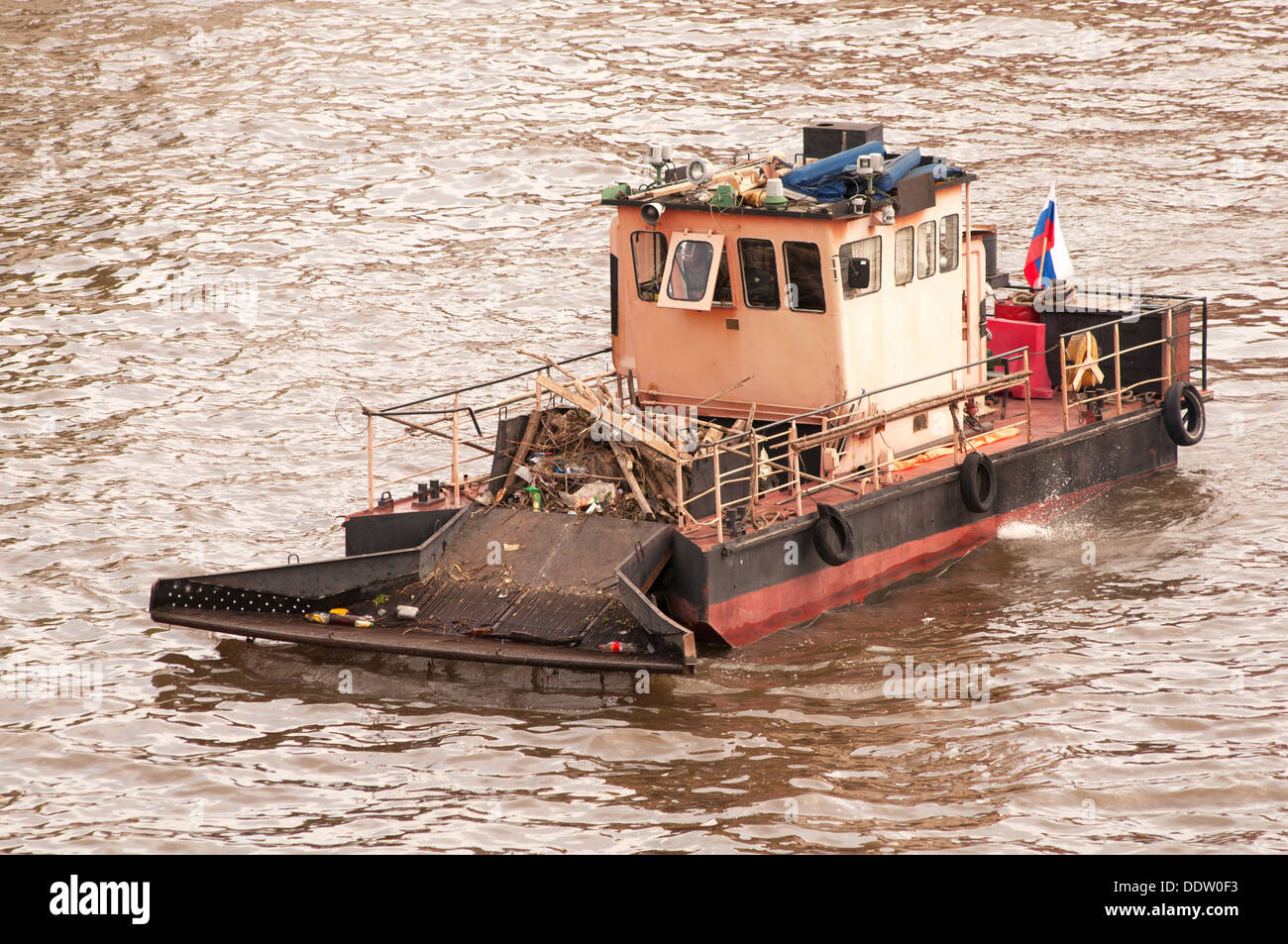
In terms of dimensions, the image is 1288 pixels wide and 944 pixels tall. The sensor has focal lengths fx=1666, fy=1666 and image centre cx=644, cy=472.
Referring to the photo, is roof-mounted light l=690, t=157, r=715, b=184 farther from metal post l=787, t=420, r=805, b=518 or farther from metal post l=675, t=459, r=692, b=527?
metal post l=675, t=459, r=692, b=527

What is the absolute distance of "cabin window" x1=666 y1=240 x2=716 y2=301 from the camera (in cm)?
1496

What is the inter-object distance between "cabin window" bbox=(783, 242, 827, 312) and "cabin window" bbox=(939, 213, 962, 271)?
75.0 inches

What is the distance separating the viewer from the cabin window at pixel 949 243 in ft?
52.5

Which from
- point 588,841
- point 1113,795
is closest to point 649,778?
point 588,841

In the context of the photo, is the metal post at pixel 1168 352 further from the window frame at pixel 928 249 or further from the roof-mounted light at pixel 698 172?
the roof-mounted light at pixel 698 172

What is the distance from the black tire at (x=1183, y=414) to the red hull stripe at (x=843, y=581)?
1.64 meters

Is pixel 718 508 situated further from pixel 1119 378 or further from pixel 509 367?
pixel 509 367

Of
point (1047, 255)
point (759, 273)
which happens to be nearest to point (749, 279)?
point (759, 273)

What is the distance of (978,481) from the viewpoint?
15.6m

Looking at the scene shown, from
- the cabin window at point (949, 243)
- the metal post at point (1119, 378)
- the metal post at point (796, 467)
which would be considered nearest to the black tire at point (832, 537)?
the metal post at point (796, 467)

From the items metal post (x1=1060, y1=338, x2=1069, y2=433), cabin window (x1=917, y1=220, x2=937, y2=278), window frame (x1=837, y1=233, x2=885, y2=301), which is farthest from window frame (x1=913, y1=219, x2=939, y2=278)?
metal post (x1=1060, y1=338, x2=1069, y2=433)

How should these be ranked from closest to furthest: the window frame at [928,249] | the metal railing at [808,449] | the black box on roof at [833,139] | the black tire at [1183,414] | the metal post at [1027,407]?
the metal railing at [808,449]
the window frame at [928,249]
the metal post at [1027,407]
the black box on roof at [833,139]
the black tire at [1183,414]

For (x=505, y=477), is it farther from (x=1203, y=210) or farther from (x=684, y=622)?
(x=1203, y=210)

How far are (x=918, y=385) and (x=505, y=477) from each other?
13.5 feet
